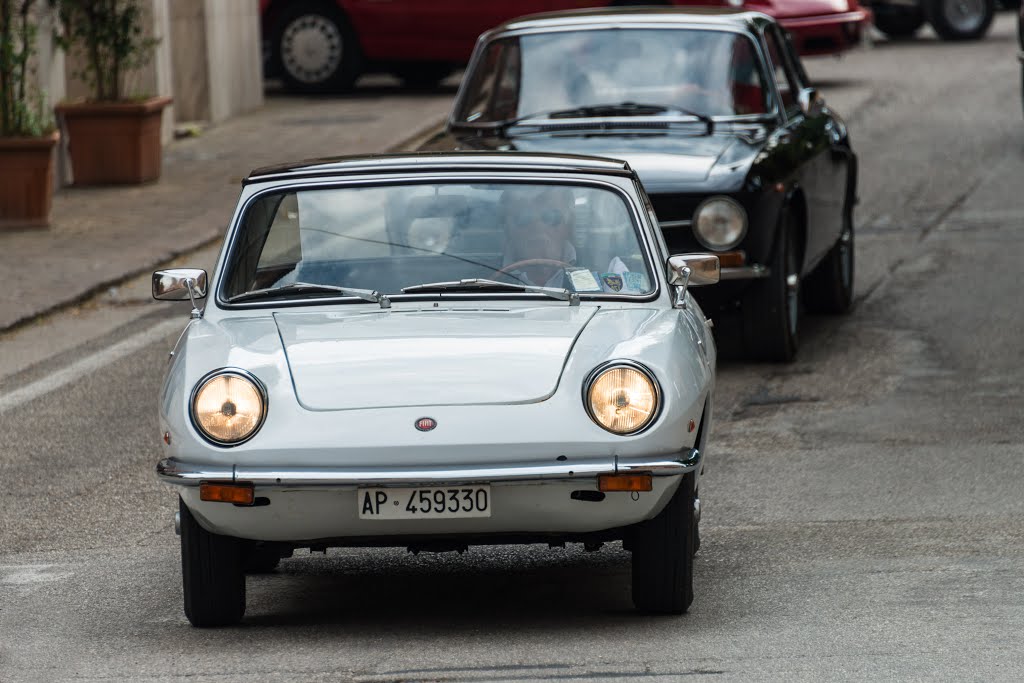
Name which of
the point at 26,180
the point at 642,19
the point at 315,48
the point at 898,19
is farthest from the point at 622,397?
the point at 898,19

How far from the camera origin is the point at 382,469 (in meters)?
5.34

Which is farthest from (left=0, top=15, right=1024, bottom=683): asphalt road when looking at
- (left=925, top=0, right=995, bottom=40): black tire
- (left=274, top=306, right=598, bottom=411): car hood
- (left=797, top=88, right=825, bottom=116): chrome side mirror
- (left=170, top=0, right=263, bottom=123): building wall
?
(left=925, top=0, right=995, bottom=40): black tire

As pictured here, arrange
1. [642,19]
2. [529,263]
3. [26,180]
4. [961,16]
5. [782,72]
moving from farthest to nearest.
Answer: [961,16], [26,180], [782,72], [642,19], [529,263]

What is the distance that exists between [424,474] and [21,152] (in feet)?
32.5

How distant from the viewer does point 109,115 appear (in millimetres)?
17156

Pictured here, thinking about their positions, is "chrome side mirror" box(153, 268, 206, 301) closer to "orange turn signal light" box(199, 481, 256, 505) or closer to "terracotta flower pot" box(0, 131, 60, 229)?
"orange turn signal light" box(199, 481, 256, 505)

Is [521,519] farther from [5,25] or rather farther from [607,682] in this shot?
[5,25]

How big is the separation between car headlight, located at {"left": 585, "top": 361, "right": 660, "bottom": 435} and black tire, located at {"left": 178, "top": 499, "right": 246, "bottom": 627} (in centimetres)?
107

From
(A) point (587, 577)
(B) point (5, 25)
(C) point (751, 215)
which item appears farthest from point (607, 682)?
(B) point (5, 25)

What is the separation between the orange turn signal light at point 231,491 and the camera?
536 cm

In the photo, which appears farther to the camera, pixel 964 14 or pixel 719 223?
pixel 964 14

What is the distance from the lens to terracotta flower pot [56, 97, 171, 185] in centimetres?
1712

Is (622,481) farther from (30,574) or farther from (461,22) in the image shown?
(461,22)

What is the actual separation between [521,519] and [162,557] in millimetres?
1763
